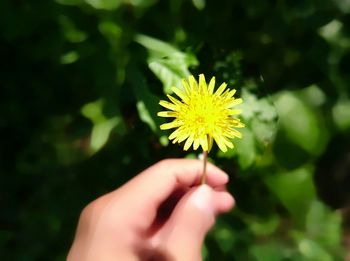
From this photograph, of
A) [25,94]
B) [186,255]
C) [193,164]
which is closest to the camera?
[186,255]

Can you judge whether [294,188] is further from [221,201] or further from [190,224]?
[190,224]

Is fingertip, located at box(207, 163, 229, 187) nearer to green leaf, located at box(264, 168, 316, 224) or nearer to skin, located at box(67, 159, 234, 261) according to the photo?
skin, located at box(67, 159, 234, 261)

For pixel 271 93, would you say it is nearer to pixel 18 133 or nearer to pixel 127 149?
pixel 127 149

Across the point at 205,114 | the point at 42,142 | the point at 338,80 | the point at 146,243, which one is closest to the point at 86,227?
the point at 146,243

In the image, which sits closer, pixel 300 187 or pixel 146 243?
pixel 146 243

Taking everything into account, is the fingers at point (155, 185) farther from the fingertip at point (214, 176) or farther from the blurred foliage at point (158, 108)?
the blurred foliage at point (158, 108)

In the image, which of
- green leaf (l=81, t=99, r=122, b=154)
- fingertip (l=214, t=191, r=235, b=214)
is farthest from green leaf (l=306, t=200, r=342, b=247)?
green leaf (l=81, t=99, r=122, b=154)
